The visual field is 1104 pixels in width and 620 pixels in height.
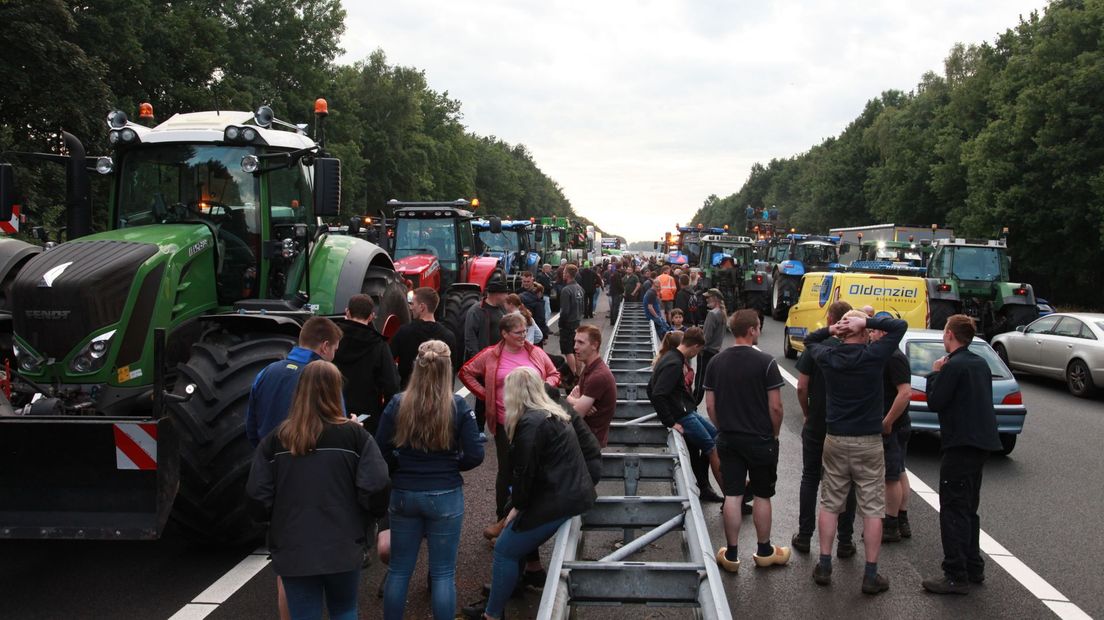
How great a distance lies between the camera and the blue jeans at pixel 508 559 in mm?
5203

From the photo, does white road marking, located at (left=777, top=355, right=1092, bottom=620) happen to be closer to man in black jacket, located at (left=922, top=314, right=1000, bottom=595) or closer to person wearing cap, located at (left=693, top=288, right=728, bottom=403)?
man in black jacket, located at (left=922, top=314, right=1000, bottom=595)

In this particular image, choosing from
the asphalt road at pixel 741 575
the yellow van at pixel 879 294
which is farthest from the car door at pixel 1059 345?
the asphalt road at pixel 741 575

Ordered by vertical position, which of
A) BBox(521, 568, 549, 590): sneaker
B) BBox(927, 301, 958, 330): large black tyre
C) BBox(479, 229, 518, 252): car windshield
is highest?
BBox(479, 229, 518, 252): car windshield

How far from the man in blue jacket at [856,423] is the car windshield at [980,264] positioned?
66.6 feet

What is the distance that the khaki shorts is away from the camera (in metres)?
6.62

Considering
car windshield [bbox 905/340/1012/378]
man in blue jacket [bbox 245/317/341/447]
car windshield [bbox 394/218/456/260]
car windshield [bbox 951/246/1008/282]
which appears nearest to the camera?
man in blue jacket [bbox 245/317/341/447]

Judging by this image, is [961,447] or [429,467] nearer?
[429,467]

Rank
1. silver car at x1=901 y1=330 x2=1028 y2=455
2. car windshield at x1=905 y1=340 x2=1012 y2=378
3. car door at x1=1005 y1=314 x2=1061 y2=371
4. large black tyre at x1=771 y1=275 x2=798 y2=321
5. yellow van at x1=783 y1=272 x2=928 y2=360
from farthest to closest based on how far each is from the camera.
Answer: large black tyre at x1=771 y1=275 x2=798 y2=321
car door at x1=1005 y1=314 x2=1061 y2=371
yellow van at x1=783 y1=272 x2=928 y2=360
car windshield at x1=905 y1=340 x2=1012 y2=378
silver car at x1=901 y1=330 x2=1028 y2=455

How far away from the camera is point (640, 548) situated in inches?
205

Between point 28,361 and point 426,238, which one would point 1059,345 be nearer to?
point 426,238

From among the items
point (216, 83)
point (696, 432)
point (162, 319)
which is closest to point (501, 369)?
point (696, 432)

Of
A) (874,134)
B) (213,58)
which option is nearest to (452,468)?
(213,58)

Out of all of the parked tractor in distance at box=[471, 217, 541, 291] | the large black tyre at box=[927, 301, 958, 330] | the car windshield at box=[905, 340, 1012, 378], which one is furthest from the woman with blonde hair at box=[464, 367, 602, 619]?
the parked tractor in distance at box=[471, 217, 541, 291]

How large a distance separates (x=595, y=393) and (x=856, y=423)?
184 centimetres
